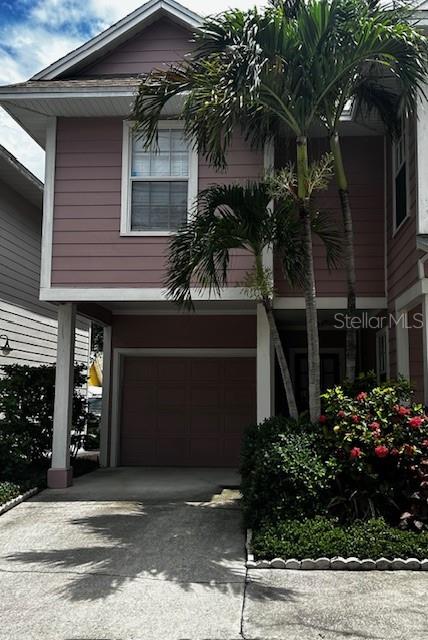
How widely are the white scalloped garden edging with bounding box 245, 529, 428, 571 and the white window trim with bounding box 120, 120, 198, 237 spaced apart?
4.96 meters

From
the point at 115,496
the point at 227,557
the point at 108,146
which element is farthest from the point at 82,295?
the point at 227,557

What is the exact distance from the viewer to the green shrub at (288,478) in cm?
642

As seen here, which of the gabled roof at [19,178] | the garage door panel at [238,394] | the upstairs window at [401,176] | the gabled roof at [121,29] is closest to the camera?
the upstairs window at [401,176]

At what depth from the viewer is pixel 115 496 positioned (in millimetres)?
8961

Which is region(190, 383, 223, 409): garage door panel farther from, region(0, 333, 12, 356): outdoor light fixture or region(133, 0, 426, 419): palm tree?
→ region(133, 0, 426, 419): palm tree

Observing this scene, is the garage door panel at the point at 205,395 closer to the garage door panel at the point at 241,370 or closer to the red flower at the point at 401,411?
the garage door panel at the point at 241,370

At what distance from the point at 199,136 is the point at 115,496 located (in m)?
5.09

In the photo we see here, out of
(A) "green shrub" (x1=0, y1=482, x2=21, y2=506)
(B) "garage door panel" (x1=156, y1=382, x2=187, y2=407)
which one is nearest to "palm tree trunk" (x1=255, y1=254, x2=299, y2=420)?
(A) "green shrub" (x1=0, y1=482, x2=21, y2=506)

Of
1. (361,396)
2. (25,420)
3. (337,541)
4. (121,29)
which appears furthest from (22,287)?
(337,541)

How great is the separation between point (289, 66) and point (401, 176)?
2.62m

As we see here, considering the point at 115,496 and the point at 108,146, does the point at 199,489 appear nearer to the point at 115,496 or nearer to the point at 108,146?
the point at 115,496

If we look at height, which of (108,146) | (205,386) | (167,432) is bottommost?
(167,432)

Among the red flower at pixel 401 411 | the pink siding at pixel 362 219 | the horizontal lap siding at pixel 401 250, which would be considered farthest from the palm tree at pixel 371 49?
the pink siding at pixel 362 219

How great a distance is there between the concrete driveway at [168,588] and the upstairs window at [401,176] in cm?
452
